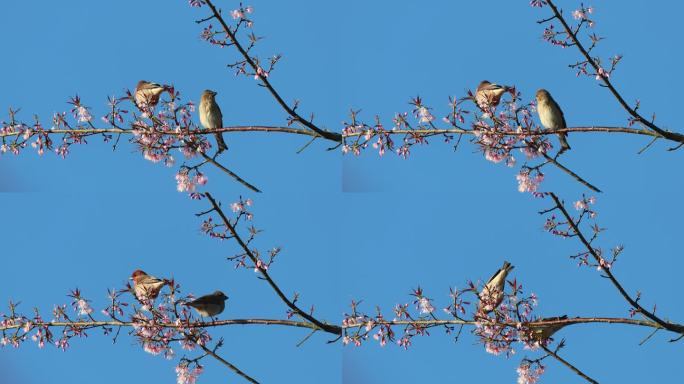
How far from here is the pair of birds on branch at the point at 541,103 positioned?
26.1ft

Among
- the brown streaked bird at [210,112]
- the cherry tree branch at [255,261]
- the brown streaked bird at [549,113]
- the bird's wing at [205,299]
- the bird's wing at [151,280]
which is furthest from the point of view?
the brown streaked bird at [210,112]

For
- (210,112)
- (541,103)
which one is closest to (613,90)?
(541,103)

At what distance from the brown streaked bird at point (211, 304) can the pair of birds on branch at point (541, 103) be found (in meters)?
4.13

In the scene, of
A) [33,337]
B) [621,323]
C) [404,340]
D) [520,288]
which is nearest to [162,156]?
[33,337]

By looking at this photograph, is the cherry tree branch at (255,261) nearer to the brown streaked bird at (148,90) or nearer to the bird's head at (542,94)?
the brown streaked bird at (148,90)

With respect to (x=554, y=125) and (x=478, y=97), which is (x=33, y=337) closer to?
(x=478, y=97)

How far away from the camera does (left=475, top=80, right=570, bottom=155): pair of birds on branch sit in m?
7.96

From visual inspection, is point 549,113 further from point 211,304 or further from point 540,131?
point 211,304

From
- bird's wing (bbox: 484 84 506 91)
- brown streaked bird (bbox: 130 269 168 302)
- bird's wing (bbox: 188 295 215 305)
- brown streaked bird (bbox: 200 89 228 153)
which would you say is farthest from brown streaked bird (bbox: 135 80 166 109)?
bird's wing (bbox: 484 84 506 91)

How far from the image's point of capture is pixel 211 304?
1012cm

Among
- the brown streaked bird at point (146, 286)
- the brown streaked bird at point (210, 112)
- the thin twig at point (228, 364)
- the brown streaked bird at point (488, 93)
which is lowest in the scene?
the thin twig at point (228, 364)

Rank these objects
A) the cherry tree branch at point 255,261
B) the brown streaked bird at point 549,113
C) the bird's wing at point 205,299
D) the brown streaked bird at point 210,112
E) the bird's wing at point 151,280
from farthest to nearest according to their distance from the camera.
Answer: the brown streaked bird at point 210,112 < the brown streaked bird at point 549,113 < the bird's wing at point 205,299 < the bird's wing at point 151,280 < the cherry tree branch at point 255,261

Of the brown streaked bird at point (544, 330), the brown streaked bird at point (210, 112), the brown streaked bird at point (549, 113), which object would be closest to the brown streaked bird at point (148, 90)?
the brown streaked bird at point (210, 112)

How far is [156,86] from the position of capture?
30.3ft
